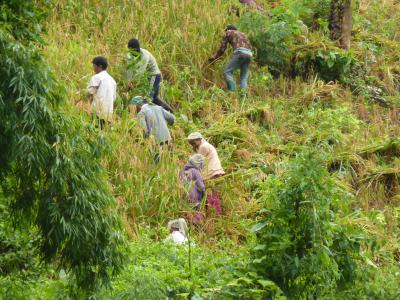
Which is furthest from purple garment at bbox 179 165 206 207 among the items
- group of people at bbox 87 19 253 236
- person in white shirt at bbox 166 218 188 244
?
person in white shirt at bbox 166 218 188 244

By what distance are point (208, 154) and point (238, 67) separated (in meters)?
3.60

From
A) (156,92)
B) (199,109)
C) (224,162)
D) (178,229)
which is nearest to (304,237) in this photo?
(178,229)

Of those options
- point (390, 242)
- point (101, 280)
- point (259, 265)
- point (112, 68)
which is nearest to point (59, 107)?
point (101, 280)

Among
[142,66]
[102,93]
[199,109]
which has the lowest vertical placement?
[199,109]

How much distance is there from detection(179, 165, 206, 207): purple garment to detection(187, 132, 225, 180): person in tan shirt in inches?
10.7

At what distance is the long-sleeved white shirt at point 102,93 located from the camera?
1381cm

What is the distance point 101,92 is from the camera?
45.4 ft

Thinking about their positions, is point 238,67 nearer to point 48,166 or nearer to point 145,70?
point 145,70

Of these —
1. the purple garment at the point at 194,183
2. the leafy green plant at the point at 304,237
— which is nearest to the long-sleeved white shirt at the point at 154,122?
the purple garment at the point at 194,183

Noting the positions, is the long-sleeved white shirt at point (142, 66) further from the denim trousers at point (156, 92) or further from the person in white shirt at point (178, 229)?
the person in white shirt at point (178, 229)

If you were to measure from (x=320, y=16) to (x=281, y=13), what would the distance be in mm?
1751

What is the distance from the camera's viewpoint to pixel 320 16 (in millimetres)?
19516

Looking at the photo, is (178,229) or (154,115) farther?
(154,115)

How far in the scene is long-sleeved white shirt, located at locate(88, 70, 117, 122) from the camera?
544 inches
